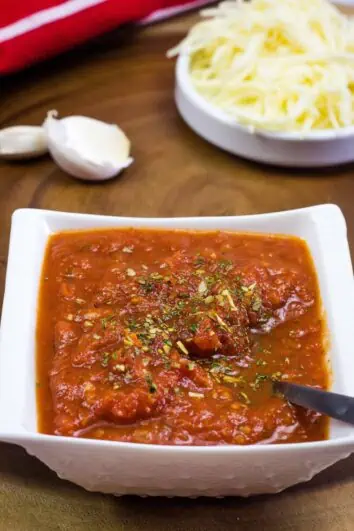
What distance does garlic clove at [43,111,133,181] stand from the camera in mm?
3119

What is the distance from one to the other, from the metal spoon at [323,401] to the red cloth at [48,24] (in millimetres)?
2661

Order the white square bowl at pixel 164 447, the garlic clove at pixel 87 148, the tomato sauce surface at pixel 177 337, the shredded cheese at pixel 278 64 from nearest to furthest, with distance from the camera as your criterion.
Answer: the white square bowl at pixel 164 447 → the tomato sauce surface at pixel 177 337 → the garlic clove at pixel 87 148 → the shredded cheese at pixel 278 64

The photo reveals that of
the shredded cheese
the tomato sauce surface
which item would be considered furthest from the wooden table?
the tomato sauce surface

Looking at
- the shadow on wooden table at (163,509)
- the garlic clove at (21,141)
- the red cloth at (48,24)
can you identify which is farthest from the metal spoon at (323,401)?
the red cloth at (48,24)

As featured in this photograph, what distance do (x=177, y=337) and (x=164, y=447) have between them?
15.3 inches

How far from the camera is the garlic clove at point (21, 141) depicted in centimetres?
328

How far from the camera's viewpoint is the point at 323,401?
171cm

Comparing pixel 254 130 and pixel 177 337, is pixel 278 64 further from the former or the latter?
pixel 177 337

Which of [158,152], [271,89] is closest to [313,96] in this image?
[271,89]

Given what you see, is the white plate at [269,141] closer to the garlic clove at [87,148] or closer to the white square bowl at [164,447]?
the garlic clove at [87,148]

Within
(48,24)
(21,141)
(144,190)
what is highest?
(48,24)

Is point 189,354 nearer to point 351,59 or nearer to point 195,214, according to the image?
point 195,214

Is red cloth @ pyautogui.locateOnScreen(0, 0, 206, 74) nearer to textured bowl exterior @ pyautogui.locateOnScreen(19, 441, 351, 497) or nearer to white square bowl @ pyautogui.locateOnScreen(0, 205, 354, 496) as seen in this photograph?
white square bowl @ pyautogui.locateOnScreen(0, 205, 354, 496)

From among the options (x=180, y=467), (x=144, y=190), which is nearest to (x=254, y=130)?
(x=144, y=190)
